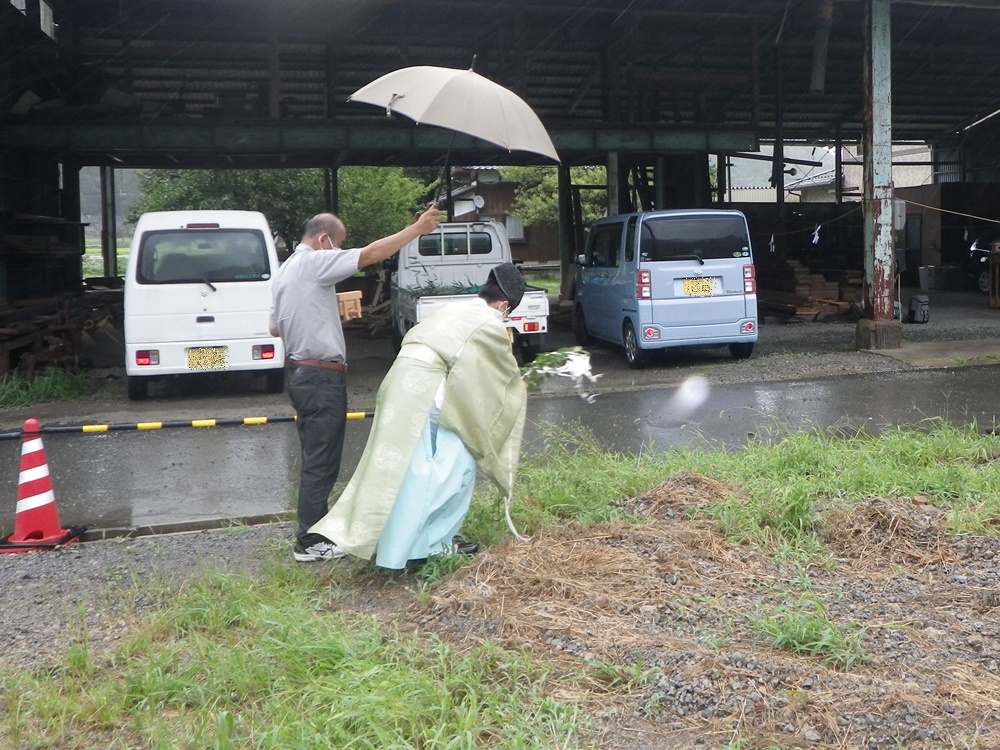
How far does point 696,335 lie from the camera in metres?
12.9

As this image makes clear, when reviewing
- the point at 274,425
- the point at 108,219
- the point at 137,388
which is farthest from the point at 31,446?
the point at 108,219

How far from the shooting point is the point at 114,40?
55.0 ft

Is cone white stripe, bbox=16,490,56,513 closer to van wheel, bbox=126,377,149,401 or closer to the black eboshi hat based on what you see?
the black eboshi hat

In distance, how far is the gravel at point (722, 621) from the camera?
3.29m

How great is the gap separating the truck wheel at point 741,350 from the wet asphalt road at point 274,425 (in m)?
0.57

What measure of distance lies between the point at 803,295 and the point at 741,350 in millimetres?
6645

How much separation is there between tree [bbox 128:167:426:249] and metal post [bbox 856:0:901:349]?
1881 centimetres

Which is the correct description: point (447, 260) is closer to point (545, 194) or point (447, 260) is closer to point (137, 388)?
point (137, 388)

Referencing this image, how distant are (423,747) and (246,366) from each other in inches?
331

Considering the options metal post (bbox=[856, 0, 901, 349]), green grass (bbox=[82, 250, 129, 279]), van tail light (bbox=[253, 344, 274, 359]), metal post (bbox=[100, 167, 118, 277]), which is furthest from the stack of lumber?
green grass (bbox=[82, 250, 129, 279])

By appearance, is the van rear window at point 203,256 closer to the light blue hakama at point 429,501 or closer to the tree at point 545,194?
the light blue hakama at point 429,501

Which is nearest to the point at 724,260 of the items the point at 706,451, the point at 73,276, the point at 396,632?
the point at 706,451

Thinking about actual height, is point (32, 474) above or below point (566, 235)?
below

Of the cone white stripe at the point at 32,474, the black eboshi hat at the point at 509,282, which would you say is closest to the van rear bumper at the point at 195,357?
the cone white stripe at the point at 32,474
